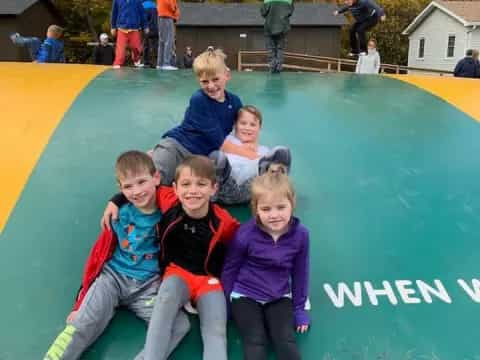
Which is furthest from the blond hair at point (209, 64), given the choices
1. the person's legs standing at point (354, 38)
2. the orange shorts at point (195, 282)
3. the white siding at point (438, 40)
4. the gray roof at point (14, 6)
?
the white siding at point (438, 40)

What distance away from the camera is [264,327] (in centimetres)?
206

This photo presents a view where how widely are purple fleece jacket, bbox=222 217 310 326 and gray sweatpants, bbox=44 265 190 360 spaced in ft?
0.98

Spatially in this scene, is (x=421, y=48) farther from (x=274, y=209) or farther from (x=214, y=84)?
(x=274, y=209)

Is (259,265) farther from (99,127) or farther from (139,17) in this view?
(139,17)

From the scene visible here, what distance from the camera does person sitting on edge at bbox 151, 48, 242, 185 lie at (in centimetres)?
271

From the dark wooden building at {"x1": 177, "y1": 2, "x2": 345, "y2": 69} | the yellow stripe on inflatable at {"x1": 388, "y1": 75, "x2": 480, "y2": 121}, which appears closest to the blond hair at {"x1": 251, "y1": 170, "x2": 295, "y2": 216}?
the yellow stripe on inflatable at {"x1": 388, "y1": 75, "x2": 480, "y2": 121}

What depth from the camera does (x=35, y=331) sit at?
2117 mm

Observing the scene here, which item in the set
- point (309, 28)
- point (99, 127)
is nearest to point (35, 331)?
point (99, 127)

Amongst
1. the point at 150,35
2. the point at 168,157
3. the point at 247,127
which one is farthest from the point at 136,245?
the point at 150,35

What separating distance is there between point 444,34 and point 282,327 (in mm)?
23303

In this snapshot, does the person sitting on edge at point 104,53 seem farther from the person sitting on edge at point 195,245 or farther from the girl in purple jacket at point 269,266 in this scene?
the girl in purple jacket at point 269,266

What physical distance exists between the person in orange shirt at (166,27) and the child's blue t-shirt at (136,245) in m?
4.11

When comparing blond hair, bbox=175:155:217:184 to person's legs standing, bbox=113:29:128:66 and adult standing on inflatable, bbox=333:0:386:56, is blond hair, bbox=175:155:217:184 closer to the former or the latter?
person's legs standing, bbox=113:29:128:66

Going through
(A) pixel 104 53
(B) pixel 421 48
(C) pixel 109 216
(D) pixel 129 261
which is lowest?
(D) pixel 129 261
